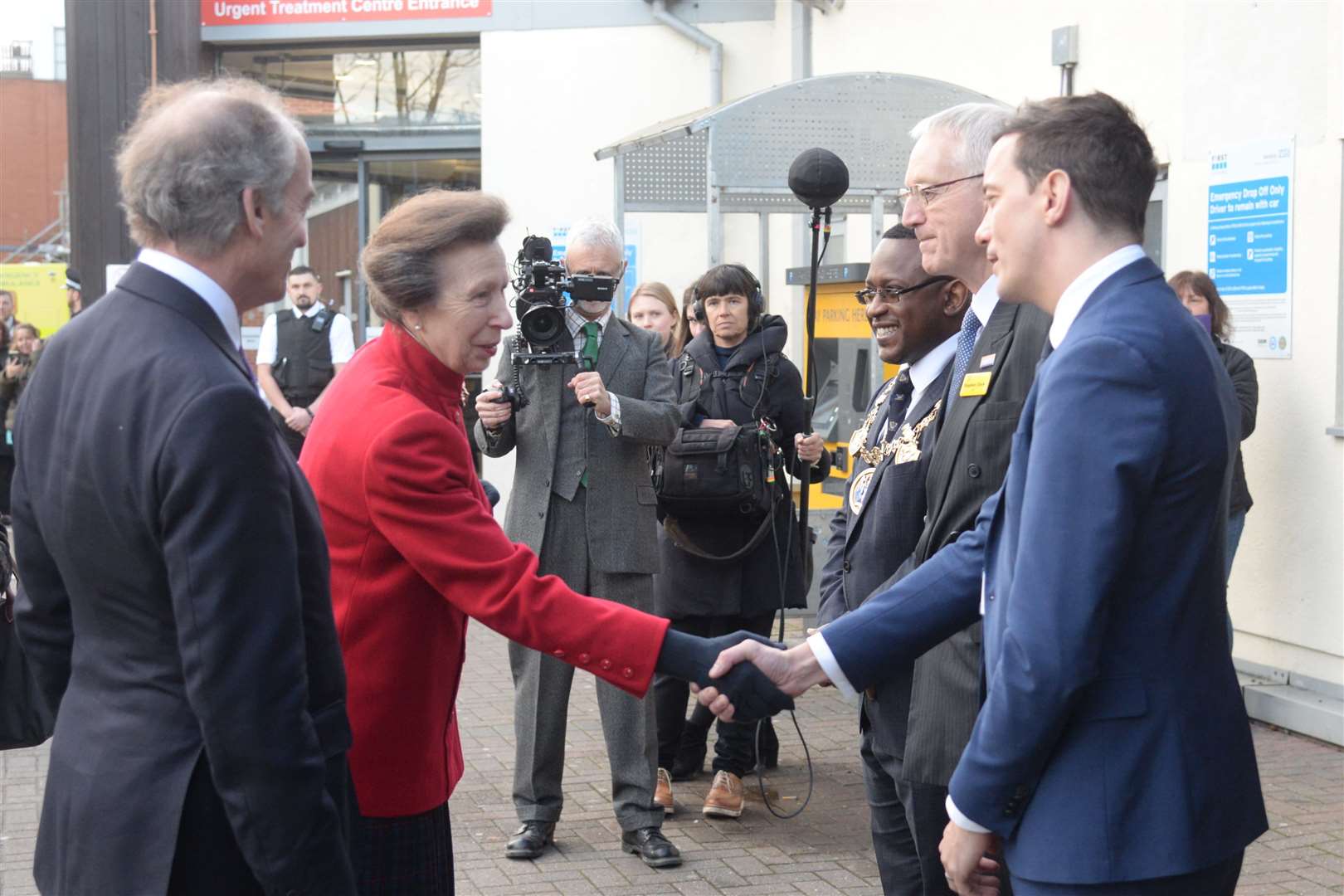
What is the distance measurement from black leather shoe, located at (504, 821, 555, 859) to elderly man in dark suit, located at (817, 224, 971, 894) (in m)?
2.12

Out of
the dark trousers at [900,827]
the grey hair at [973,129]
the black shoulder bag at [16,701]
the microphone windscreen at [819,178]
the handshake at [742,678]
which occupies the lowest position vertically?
the dark trousers at [900,827]

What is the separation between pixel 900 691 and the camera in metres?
3.34

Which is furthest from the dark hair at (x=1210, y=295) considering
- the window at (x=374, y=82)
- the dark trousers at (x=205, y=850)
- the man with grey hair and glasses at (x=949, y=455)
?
the window at (x=374, y=82)

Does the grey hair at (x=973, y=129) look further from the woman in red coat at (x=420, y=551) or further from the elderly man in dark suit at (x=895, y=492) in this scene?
the woman in red coat at (x=420, y=551)

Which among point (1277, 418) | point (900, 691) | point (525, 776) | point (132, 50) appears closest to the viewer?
point (900, 691)

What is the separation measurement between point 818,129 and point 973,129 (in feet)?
16.8

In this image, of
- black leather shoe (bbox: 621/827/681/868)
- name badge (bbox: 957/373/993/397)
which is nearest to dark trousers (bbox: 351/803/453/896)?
name badge (bbox: 957/373/993/397)

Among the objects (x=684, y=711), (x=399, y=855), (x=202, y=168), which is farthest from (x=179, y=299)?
(x=684, y=711)

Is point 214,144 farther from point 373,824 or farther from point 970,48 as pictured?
point 970,48

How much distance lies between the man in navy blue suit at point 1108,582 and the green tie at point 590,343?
3.48m

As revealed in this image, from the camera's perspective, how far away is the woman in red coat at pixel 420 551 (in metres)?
2.86

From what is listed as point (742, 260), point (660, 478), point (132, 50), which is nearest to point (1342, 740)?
point (660, 478)

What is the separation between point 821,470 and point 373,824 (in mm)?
3835

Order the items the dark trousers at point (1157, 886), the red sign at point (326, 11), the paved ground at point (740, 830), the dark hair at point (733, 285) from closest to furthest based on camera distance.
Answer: the dark trousers at point (1157, 886) → the paved ground at point (740, 830) → the dark hair at point (733, 285) → the red sign at point (326, 11)
